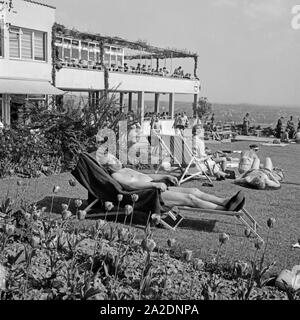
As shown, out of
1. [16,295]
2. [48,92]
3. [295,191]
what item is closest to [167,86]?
[48,92]

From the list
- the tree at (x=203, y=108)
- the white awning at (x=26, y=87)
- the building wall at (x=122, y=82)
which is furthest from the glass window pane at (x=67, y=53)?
the tree at (x=203, y=108)

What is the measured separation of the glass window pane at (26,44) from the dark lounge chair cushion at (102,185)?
20.1m

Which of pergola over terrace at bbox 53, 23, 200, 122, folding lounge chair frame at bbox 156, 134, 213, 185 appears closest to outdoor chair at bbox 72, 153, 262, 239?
folding lounge chair frame at bbox 156, 134, 213, 185

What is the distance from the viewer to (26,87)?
23516mm

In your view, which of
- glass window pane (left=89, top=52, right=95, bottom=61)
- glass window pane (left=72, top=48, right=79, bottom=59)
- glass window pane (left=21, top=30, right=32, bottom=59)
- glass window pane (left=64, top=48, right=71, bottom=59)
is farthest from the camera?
glass window pane (left=89, top=52, right=95, bottom=61)

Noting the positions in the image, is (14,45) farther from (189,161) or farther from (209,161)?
(209,161)

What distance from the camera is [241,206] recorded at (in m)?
5.53

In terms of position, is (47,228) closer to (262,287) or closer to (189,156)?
(262,287)

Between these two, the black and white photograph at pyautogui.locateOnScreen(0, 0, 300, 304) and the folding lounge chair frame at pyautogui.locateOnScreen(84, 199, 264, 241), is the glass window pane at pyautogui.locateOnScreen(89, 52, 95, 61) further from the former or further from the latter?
the folding lounge chair frame at pyautogui.locateOnScreen(84, 199, 264, 241)

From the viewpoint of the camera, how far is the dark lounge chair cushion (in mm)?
5664

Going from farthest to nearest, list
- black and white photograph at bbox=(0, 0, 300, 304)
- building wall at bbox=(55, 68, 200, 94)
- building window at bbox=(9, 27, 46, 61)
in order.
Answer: building wall at bbox=(55, 68, 200, 94) → building window at bbox=(9, 27, 46, 61) → black and white photograph at bbox=(0, 0, 300, 304)

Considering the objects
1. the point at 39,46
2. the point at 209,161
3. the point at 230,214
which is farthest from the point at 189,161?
the point at 39,46

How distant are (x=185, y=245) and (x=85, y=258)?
1.40 metres

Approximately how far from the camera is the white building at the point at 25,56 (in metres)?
23.0
